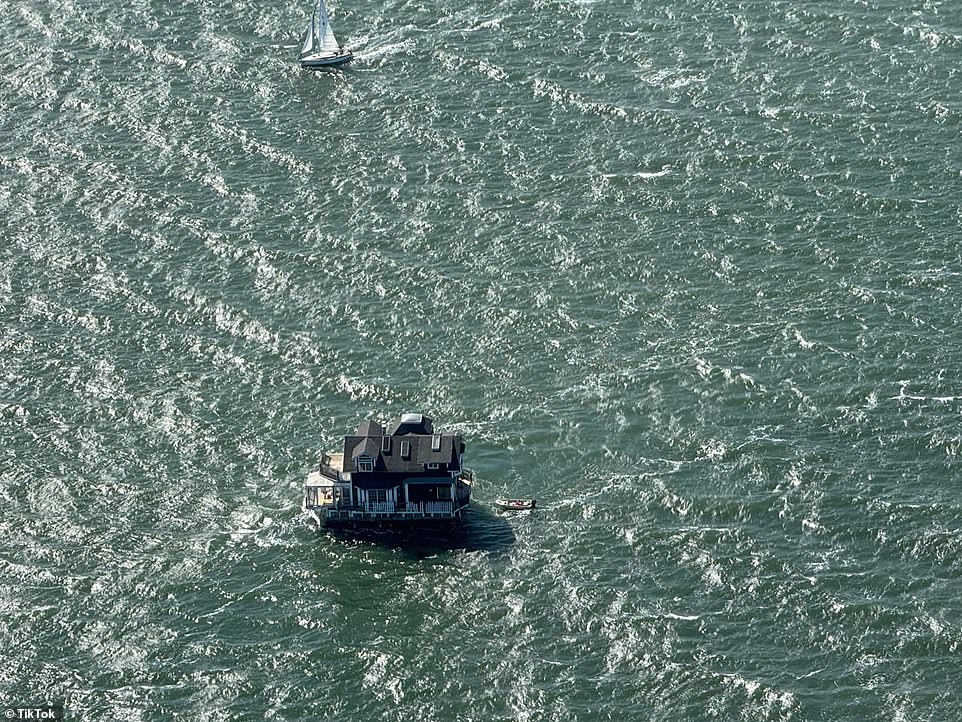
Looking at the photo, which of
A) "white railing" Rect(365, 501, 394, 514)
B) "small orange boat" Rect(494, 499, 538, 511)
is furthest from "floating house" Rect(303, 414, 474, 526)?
"small orange boat" Rect(494, 499, 538, 511)

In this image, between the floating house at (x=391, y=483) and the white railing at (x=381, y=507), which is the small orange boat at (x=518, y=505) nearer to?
the floating house at (x=391, y=483)

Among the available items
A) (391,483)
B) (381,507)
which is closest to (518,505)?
(391,483)

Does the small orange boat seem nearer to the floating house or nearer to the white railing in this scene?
the floating house

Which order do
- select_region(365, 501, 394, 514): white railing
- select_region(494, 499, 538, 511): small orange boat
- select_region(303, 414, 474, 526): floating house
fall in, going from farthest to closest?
1. select_region(365, 501, 394, 514): white railing
2. select_region(494, 499, 538, 511): small orange boat
3. select_region(303, 414, 474, 526): floating house

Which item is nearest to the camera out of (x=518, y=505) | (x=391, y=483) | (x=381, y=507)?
(x=518, y=505)

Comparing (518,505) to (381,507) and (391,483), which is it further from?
(381,507)

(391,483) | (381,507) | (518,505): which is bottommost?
(381,507)

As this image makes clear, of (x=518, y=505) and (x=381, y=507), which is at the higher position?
(x=518, y=505)

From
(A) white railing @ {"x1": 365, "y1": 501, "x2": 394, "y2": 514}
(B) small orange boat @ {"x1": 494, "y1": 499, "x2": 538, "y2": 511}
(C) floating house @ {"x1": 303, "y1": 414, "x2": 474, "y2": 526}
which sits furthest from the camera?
(A) white railing @ {"x1": 365, "y1": 501, "x2": 394, "y2": 514}

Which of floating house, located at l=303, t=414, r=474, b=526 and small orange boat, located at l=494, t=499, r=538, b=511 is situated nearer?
floating house, located at l=303, t=414, r=474, b=526
